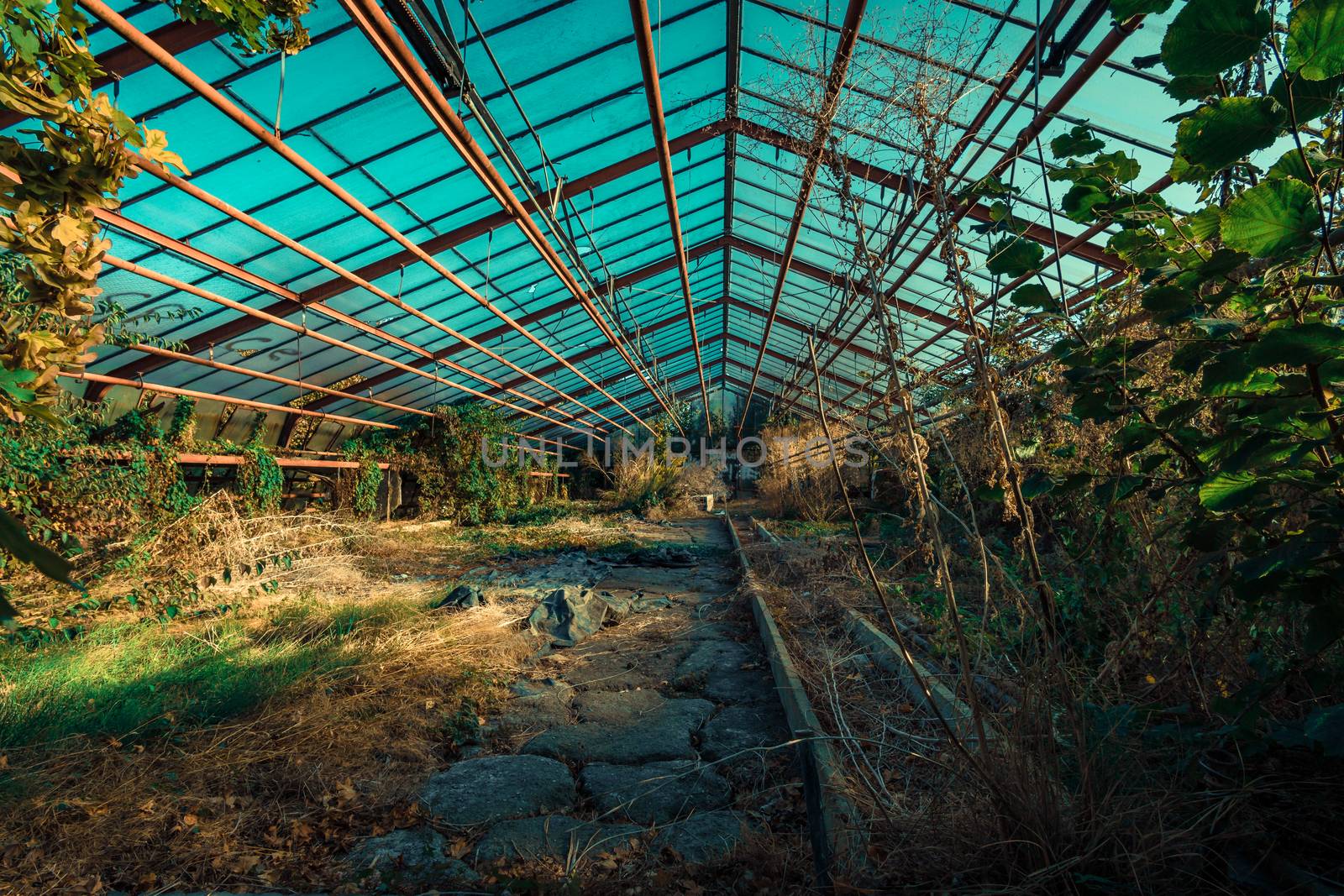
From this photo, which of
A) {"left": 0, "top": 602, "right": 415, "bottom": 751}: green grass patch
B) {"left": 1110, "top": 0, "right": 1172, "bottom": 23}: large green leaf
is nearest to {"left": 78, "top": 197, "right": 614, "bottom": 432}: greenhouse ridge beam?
{"left": 0, "top": 602, "right": 415, "bottom": 751}: green grass patch

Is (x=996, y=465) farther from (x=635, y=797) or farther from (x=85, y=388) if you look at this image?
(x=85, y=388)

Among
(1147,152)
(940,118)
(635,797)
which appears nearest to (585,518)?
(1147,152)

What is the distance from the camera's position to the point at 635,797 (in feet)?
7.85

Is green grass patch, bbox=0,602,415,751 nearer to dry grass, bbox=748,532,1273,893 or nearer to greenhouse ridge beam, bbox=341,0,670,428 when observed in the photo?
dry grass, bbox=748,532,1273,893

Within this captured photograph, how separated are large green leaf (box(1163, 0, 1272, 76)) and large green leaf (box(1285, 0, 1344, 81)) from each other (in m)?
0.04

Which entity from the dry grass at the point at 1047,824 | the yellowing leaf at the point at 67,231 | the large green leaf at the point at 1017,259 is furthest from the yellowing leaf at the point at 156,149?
the dry grass at the point at 1047,824

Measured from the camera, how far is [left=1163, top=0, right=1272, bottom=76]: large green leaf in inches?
40.8

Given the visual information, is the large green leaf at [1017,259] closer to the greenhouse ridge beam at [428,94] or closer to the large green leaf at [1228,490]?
the large green leaf at [1228,490]

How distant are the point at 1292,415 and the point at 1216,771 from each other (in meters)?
0.84

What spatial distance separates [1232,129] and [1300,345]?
1.25 ft

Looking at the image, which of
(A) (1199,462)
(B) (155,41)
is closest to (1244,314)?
(A) (1199,462)

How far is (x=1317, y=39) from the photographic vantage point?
39.6 inches

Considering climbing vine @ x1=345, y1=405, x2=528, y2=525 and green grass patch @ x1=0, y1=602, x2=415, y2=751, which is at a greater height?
climbing vine @ x1=345, y1=405, x2=528, y2=525

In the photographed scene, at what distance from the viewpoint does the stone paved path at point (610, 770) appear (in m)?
2.01
